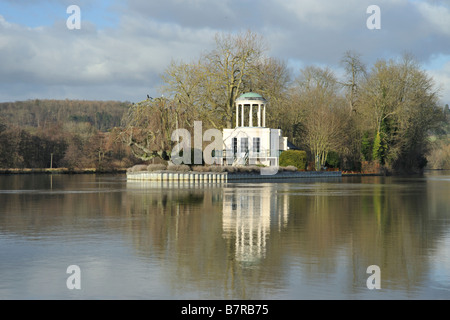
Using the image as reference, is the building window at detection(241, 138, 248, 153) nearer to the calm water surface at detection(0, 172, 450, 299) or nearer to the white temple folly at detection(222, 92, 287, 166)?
the white temple folly at detection(222, 92, 287, 166)

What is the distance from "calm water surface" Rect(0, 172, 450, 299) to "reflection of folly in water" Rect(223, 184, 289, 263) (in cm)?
3

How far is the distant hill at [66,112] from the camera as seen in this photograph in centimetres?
16262

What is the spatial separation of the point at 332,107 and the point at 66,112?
4688 inches

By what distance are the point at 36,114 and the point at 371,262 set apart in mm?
169295

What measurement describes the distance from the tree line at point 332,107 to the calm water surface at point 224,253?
33498mm

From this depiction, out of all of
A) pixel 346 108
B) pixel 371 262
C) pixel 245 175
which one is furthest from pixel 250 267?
pixel 346 108

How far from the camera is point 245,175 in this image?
4747 cm

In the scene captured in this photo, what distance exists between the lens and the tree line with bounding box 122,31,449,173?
6016 centimetres

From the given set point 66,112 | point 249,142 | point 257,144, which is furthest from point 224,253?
point 66,112

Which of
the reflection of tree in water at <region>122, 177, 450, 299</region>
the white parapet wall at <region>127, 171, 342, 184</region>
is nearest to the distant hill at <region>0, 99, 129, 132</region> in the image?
the white parapet wall at <region>127, 171, 342, 184</region>

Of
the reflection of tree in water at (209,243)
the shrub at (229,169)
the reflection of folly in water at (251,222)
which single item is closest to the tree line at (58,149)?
the shrub at (229,169)

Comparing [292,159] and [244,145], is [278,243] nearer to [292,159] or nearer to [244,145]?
[244,145]

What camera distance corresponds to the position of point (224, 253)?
10.9 meters

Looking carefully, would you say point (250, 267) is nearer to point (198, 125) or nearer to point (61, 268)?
point (61, 268)
